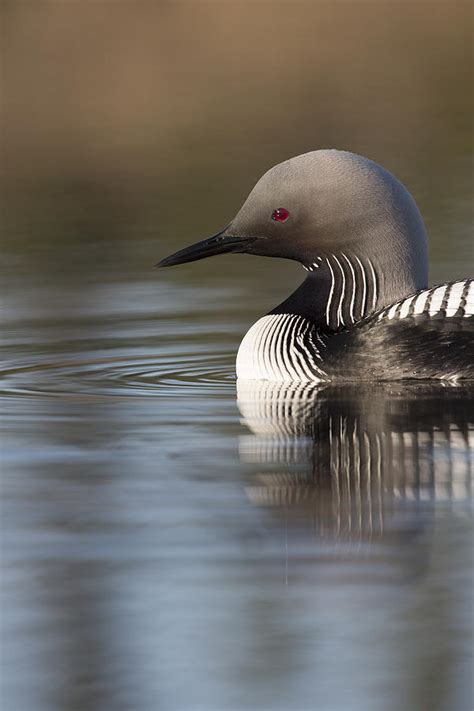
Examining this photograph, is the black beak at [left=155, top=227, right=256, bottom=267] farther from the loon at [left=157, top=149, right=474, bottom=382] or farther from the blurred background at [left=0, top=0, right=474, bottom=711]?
the blurred background at [left=0, top=0, right=474, bottom=711]

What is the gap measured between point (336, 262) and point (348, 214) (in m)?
0.20

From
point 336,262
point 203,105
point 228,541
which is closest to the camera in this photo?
point 228,541

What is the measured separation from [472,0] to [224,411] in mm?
17382

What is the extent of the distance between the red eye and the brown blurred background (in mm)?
3084

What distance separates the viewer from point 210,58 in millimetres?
20656

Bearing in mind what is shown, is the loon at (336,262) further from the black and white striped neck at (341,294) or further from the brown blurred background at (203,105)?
the brown blurred background at (203,105)

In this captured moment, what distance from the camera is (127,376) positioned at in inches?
247

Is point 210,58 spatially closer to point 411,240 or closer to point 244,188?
point 244,188

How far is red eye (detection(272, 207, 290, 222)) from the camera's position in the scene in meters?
6.22

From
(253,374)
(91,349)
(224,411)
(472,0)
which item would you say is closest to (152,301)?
(91,349)

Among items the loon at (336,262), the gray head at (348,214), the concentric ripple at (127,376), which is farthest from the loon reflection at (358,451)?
the gray head at (348,214)

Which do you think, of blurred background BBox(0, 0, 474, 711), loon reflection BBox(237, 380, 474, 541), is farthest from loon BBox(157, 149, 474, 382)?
blurred background BBox(0, 0, 474, 711)

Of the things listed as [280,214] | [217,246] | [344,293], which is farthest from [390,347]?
[217,246]

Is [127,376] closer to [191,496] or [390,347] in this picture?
[390,347]
